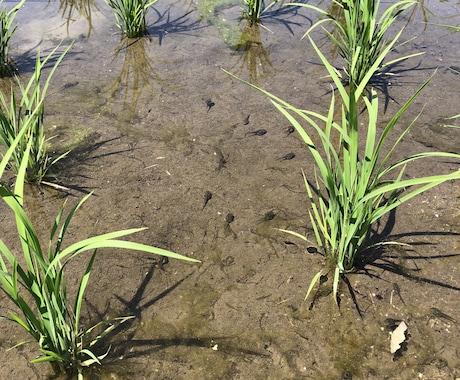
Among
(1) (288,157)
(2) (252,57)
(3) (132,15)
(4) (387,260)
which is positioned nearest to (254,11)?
(2) (252,57)

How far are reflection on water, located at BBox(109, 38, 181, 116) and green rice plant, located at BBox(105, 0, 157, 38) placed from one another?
7cm

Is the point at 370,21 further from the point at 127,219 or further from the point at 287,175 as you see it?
the point at 127,219

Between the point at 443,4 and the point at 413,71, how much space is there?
1.25 meters

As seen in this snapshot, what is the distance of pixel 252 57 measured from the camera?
3059mm

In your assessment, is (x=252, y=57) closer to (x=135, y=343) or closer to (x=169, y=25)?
(x=169, y=25)

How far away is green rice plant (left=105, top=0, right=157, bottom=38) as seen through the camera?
10.1ft

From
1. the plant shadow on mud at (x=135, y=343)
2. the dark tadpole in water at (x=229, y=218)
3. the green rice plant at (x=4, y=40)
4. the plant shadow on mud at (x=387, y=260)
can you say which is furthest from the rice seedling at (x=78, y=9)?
the plant shadow on mud at (x=387, y=260)

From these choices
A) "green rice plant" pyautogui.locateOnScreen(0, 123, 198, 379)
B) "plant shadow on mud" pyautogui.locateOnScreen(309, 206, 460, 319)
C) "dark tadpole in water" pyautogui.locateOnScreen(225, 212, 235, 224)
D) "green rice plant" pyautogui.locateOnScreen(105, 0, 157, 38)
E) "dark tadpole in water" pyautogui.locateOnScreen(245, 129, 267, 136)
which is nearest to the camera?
"green rice plant" pyautogui.locateOnScreen(0, 123, 198, 379)

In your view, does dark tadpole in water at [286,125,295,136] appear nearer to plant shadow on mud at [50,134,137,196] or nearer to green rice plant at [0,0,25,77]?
plant shadow on mud at [50,134,137,196]

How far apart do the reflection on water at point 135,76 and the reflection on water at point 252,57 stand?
1.73ft

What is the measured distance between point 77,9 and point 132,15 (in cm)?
82

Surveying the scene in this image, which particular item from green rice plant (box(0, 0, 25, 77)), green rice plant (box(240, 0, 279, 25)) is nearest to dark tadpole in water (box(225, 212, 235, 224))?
green rice plant (box(0, 0, 25, 77))

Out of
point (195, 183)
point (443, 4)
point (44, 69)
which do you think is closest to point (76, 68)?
point (44, 69)

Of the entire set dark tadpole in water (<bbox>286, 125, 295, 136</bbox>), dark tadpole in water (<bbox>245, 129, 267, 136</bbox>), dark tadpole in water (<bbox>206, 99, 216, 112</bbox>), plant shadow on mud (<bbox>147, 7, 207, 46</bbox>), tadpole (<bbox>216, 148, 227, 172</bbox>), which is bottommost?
tadpole (<bbox>216, 148, 227, 172</bbox>)
